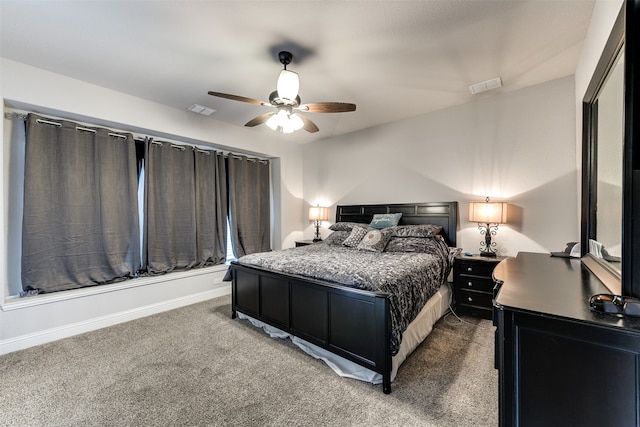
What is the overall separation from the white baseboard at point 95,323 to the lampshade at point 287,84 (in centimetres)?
312

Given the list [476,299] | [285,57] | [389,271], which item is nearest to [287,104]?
[285,57]

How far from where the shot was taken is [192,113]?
382 centimetres

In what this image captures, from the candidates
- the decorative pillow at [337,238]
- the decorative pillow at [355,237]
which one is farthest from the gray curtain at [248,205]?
the decorative pillow at [355,237]

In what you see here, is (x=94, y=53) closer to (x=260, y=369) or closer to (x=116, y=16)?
(x=116, y=16)

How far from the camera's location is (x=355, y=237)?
146 inches

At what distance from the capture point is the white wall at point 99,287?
2.54 meters

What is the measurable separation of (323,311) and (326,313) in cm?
4

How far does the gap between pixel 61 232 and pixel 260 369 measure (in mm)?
2631

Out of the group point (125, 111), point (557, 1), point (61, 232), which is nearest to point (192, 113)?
point (125, 111)

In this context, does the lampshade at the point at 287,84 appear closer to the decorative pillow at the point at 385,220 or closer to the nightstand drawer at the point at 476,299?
the decorative pillow at the point at 385,220

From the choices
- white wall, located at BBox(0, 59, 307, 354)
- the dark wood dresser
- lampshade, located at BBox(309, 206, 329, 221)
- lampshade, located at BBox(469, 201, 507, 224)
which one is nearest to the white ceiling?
white wall, located at BBox(0, 59, 307, 354)

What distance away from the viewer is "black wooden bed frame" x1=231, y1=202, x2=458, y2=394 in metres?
1.92

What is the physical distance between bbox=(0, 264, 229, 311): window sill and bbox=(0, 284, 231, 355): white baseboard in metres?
0.29

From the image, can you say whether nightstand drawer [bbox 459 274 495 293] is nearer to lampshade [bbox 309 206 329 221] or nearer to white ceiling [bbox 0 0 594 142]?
white ceiling [bbox 0 0 594 142]
